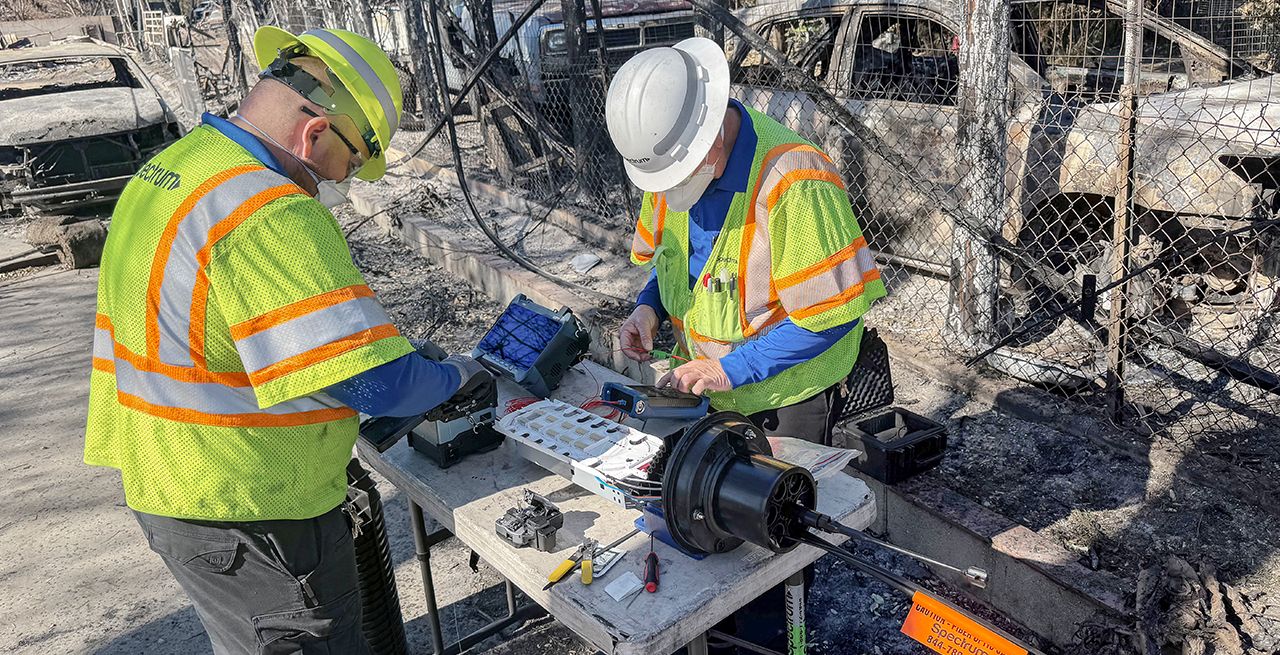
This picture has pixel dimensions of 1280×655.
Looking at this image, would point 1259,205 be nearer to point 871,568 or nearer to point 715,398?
point 715,398

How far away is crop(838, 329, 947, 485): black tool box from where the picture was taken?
3.34 metres

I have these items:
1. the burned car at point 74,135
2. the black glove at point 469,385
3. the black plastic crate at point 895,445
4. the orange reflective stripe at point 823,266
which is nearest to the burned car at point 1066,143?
the black plastic crate at point 895,445

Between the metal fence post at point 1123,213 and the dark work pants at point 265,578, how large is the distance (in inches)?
124

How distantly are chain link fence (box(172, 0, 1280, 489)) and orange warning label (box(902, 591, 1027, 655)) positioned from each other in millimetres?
2524

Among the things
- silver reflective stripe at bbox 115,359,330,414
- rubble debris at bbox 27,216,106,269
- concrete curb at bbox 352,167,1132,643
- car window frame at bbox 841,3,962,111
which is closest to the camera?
silver reflective stripe at bbox 115,359,330,414

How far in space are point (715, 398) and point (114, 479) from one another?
Answer: 3376mm

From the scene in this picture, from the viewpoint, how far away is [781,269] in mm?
2193

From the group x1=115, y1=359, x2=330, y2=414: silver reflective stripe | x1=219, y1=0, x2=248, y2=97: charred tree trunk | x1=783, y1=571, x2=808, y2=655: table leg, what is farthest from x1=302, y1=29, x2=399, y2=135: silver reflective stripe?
x1=219, y1=0, x2=248, y2=97: charred tree trunk

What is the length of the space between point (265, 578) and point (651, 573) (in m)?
0.82

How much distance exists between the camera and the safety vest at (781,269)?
84.8 inches

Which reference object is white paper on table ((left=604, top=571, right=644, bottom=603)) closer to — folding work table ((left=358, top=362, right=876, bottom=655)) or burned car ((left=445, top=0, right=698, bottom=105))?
folding work table ((left=358, top=362, right=876, bottom=655))

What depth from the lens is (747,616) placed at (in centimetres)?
256

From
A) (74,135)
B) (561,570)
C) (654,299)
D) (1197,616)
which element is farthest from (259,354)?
(74,135)

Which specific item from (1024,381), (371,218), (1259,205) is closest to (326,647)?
(1024,381)
